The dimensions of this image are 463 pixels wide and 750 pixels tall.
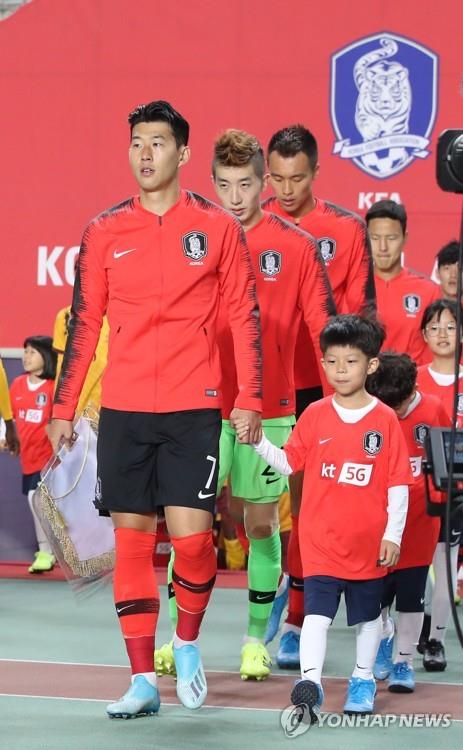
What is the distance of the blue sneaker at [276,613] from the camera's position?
5594 millimetres

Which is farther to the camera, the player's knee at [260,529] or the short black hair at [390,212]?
the short black hair at [390,212]

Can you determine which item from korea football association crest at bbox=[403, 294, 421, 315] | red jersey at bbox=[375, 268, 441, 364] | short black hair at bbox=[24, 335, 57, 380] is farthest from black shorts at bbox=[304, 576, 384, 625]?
short black hair at bbox=[24, 335, 57, 380]

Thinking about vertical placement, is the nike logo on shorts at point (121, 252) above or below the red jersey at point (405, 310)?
above

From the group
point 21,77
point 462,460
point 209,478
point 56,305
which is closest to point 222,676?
point 209,478

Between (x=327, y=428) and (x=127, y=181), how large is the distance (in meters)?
5.02

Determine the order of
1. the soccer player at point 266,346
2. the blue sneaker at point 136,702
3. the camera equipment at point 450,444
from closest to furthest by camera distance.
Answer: the camera equipment at point 450,444, the blue sneaker at point 136,702, the soccer player at point 266,346

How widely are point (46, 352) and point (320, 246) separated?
3835 mm

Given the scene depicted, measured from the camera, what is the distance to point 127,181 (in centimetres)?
940

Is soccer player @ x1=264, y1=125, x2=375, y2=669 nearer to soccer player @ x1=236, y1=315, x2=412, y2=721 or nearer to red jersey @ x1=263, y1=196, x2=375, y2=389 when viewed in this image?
red jersey @ x1=263, y1=196, x2=375, y2=389

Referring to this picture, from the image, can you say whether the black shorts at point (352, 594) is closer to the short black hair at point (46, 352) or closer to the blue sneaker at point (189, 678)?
the blue sneaker at point (189, 678)

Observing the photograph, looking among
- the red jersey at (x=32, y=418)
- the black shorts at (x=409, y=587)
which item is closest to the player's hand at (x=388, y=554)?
the black shorts at (x=409, y=587)

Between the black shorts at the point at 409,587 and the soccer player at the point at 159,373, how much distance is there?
0.92 metres

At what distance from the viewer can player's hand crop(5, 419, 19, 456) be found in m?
7.86

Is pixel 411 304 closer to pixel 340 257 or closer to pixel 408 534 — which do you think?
pixel 340 257
